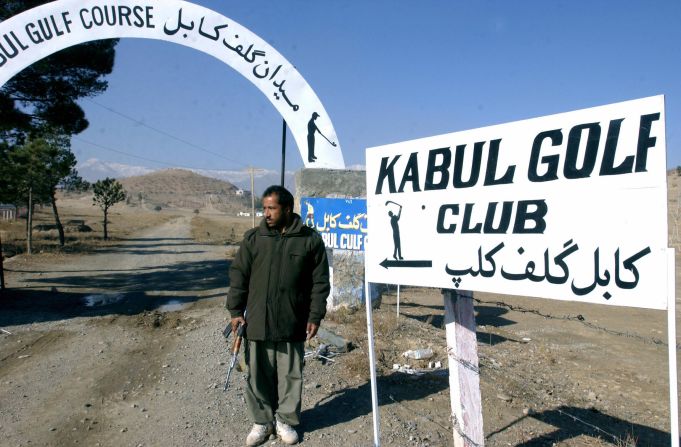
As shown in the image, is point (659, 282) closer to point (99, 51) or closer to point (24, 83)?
point (24, 83)

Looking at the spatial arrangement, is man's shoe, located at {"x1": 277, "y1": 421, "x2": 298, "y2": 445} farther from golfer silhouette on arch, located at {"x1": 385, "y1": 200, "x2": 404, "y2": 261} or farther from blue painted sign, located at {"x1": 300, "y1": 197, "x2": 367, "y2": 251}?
blue painted sign, located at {"x1": 300, "y1": 197, "x2": 367, "y2": 251}

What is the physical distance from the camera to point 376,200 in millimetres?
3645

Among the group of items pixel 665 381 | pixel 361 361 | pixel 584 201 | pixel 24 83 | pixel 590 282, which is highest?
pixel 24 83

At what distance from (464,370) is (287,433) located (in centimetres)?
143

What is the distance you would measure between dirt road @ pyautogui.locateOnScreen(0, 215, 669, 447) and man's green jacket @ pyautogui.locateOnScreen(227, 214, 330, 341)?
3.04 ft

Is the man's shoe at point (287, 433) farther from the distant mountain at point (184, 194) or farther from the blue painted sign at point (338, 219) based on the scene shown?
the distant mountain at point (184, 194)

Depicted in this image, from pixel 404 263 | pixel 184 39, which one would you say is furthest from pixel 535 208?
pixel 184 39

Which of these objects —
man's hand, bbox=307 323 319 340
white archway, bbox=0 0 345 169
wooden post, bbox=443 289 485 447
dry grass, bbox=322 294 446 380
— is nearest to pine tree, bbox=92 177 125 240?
white archway, bbox=0 0 345 169

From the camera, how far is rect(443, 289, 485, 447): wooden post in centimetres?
338

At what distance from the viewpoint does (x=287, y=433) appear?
12.9 ft

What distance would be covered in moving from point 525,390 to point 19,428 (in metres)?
4.62

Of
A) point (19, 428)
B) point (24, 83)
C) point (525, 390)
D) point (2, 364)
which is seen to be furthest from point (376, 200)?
point (24, 83)

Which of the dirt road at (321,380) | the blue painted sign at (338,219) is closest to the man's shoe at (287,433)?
the dirt road at (321,380)

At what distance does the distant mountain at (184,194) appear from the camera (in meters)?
145
